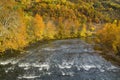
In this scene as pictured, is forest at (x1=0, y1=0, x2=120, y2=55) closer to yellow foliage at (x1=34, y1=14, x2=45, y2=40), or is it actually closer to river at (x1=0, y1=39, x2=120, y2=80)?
yellow foliage at (x1=34, y1=14, x2=45, y2=40)

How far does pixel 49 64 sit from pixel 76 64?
21.2 ft

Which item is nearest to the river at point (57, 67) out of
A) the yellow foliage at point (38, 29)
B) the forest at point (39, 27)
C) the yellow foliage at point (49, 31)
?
the forest at point (39, 27)

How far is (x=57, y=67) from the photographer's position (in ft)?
204

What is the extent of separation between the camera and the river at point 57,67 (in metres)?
54.6

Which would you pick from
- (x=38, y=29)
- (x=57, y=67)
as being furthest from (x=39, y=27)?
(x=57, y=67)

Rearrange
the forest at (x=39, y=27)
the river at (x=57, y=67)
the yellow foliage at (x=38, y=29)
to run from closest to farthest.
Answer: the river at (x=57, y=67)
the forest at (x=39, y=27)
the yellow foliage at (x=38, y=29)

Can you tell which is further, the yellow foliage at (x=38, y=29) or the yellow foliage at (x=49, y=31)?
the yellow foliage at (x=49, y=31)

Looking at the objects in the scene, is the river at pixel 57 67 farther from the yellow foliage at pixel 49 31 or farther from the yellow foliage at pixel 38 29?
the yellow foliage at pixel 49 31

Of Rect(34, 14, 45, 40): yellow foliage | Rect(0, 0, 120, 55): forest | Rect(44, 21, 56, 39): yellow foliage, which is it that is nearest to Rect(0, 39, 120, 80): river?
Rect(0, 0, 120, 55): forest

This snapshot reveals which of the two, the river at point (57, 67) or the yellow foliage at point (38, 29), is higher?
the river at point (57, 67)

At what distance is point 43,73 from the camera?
56.5 metres

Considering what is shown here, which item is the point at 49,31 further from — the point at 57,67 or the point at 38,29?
the point at 57,67

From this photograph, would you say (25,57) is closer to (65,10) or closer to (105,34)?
(105,34)

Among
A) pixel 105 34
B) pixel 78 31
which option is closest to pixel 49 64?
pixel 105 34
